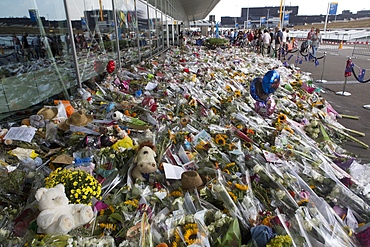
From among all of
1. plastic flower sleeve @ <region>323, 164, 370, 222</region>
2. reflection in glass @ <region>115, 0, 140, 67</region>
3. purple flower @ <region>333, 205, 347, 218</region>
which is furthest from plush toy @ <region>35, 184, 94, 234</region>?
reflection in glass @ <region>115, 0, 140, 67</region>

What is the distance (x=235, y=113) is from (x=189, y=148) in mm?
1561

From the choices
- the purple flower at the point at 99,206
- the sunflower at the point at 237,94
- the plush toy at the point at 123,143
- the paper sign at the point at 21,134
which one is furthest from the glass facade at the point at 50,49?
the sunflower at the point at 237,94

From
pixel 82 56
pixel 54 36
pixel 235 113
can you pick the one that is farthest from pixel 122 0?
pixel 235 113

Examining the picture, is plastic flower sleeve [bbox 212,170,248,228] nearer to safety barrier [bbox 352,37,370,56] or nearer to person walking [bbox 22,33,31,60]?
person walking [bbox 22,33,31,60]

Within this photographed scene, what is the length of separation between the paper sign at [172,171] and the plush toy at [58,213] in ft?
2.68

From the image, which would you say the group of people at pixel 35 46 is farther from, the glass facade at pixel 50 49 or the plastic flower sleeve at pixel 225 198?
the plastic flower sleeve at pixel 225 198

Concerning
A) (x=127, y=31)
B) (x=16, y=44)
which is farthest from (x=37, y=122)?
(x=127, y=31)

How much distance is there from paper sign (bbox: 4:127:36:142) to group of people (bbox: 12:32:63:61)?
6.21 ft

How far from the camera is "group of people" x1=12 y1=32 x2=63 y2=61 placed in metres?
4.48

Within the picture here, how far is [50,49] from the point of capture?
16.8 feet

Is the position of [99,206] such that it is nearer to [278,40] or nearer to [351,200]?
[351,200]

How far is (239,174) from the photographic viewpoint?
8.85 feet

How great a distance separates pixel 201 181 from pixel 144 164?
518 millimetres

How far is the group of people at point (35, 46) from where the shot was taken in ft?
14.7
